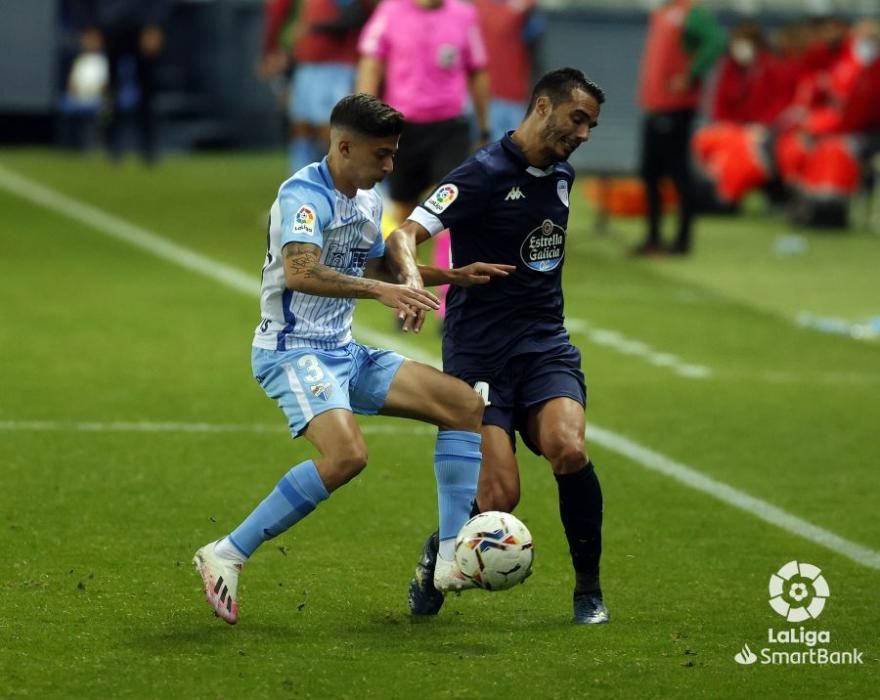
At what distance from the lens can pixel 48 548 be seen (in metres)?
7.25

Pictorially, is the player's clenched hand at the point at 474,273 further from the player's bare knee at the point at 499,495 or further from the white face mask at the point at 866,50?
the white face mask at the point at 866,50

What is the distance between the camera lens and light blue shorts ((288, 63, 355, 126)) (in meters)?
16.6

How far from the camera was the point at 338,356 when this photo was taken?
6.39 m

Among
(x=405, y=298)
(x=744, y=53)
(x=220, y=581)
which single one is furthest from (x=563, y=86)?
(x=744, y=53)

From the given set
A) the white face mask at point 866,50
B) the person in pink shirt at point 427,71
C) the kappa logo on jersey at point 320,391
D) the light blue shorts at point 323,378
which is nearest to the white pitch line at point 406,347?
the person in pink shirt at point 427,71

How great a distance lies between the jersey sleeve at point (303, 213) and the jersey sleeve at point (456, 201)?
457 millimetres

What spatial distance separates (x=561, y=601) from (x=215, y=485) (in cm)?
221

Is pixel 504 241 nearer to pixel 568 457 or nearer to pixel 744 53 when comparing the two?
pixel 568 457

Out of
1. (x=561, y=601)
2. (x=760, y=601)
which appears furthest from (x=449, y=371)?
(x=760, y=601)

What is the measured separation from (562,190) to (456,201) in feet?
1.26

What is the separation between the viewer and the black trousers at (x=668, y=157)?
17.1 metres

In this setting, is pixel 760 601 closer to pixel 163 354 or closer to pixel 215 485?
pixel 215 485

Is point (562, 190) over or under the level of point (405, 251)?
over

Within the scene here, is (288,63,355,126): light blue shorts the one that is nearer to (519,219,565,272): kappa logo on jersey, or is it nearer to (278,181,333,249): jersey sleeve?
(519,219,565,272): kappa logo on jersey
